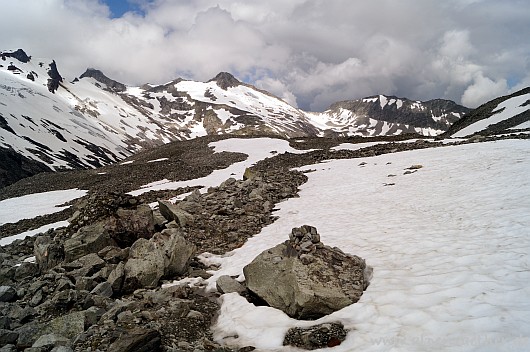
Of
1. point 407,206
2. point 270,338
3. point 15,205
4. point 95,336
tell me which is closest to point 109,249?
point 95,336

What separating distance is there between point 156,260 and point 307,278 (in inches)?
234

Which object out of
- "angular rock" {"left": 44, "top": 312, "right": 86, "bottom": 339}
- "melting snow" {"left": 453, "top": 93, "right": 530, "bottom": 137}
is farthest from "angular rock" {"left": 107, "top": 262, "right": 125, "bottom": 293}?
"melting snow" {"left": 453, "top": 93, "right": 530, "bottom": 137}

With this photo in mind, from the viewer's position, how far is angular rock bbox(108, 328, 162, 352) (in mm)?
6938

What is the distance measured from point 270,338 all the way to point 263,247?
269 inches

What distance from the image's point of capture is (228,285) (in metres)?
10.8

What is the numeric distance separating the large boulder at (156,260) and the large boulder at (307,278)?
331 centimetres

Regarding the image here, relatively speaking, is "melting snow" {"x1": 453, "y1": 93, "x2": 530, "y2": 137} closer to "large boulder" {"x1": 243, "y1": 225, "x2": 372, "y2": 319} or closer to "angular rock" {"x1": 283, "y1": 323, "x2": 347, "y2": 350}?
"large boulder" {"x1": 243, "y1": 225, "x2": 372, "y2": 319}

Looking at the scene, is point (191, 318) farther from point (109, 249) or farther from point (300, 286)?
point (109, 249)

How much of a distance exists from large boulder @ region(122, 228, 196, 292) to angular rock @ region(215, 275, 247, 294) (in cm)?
213

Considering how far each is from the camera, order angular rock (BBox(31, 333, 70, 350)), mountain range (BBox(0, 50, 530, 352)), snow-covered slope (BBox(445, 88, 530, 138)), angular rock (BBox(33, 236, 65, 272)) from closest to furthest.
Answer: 1. mountain range (BBox(0, 50, 530, 352))
2. angular rock (BBox(31, 333, 70, 350))
3. angular rock (BBox(33, 236, 65, 272))
4. snow-covered slope (BBox(445, 88, 530, 138))

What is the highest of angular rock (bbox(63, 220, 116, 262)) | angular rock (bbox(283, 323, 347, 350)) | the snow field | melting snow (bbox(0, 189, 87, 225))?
melting snow (bbox(0, 189, 87, 225))

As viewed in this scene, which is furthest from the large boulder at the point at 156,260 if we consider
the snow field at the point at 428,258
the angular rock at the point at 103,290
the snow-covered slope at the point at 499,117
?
the snow-covered slope at the point at 499,117

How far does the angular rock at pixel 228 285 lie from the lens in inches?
417

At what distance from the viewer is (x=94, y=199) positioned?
15.6 meters
